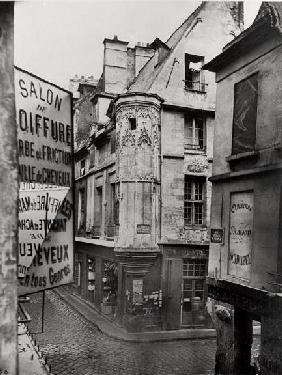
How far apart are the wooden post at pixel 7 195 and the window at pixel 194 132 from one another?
45.4 feet

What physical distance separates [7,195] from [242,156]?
713 cm

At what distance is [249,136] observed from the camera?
923 cm

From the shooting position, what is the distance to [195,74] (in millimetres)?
17125

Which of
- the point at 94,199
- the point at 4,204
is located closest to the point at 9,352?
the point at 4,204

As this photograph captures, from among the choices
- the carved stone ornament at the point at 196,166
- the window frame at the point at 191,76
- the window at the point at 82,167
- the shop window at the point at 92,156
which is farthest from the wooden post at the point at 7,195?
the window at the point at 82,167

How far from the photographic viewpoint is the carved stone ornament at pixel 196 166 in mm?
16375

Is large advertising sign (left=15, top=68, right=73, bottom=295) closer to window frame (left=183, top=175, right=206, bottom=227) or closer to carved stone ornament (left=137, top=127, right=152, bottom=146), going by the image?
carved stone ornament (left=137, top=127, right=152, bottom=146)

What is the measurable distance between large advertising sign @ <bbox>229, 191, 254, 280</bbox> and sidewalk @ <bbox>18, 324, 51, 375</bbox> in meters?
4.80

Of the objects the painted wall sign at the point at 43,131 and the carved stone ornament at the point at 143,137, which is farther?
the carved stone ornament at the point at 143,137

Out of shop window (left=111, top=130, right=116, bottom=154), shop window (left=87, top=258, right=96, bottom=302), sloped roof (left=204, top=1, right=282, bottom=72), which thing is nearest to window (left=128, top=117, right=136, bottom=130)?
shop window (left=111, top=130, right=116, bottom=154)

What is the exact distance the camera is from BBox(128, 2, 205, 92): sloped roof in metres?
16.5

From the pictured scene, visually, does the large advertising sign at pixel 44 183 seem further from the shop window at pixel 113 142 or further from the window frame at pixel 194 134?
the window frame at pixel 194 134

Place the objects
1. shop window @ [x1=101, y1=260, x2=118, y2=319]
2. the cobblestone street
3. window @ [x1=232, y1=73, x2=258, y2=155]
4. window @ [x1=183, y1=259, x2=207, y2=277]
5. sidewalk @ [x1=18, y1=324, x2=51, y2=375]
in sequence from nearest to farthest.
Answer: sidewalk @ [x1=18, y1=324, x2=51, y2=375]
window @ [x1=232, y1=73, x2=258, y2=155]
the cobblestone street
window @ [x1=183, y1=259, x2=207, y2=277]
shop window @ [x1=101, y1=260, x2=118, y2=319]

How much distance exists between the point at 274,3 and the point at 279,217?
13.9 ft
